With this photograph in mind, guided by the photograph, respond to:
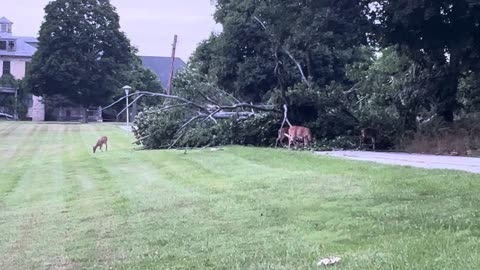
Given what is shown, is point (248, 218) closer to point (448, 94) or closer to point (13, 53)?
point (448, 94)

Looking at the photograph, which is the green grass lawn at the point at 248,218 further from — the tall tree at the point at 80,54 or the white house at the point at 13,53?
the white house at the point at 13,53

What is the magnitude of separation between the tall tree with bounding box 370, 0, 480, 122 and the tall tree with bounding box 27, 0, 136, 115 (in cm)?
4911

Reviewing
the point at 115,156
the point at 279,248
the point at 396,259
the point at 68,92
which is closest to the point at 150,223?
the point at 279,248

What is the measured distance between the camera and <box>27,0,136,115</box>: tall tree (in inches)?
2625

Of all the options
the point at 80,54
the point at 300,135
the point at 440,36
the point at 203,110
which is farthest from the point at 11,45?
the point at 440,36

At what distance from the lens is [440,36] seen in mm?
19969

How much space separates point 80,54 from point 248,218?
202ft

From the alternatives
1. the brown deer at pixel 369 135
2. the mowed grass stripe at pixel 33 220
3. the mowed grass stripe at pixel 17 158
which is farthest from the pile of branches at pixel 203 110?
the mowed grass stripe at pixel 33 220

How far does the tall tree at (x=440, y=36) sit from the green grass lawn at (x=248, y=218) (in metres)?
4.95

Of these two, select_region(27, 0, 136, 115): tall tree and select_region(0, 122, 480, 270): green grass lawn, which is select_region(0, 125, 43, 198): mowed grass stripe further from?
select_region(27, 0, 136, 115): tall tree

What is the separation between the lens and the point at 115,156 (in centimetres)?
2328

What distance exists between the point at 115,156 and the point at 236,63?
48.4 ft

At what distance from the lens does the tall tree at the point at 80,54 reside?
219 feet

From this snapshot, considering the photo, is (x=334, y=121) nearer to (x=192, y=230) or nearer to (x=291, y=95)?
(x=291, y=95)
